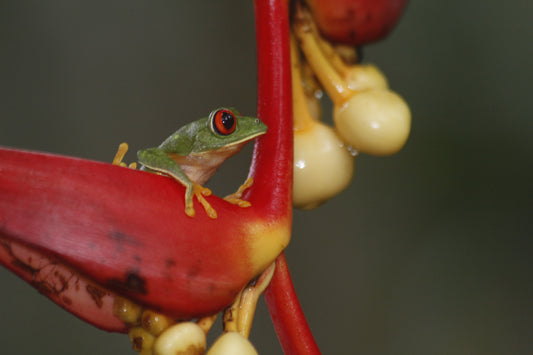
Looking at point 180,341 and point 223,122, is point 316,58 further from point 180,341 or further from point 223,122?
point 180,341

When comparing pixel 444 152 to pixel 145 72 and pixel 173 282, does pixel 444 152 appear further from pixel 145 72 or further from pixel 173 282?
pixel 173 282

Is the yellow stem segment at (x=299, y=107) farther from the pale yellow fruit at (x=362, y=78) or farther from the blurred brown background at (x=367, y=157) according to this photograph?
the blurred brown background at (x=367, y=157)

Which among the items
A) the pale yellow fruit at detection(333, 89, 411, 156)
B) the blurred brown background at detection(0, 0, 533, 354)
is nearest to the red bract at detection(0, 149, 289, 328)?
the pale yellow fruit at detection(333, 89, 411, 156)

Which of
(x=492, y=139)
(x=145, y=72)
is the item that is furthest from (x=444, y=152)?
(x=145, y=72)

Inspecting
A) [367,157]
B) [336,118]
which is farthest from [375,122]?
[367,157]

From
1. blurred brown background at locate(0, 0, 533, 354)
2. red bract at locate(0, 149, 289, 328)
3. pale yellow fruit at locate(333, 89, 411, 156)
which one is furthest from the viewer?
blurred brown background at locate(0, 0, 533, 354)

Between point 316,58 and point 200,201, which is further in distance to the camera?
point 316,58

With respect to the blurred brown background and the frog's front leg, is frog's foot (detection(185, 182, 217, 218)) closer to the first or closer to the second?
the frog's front leg
